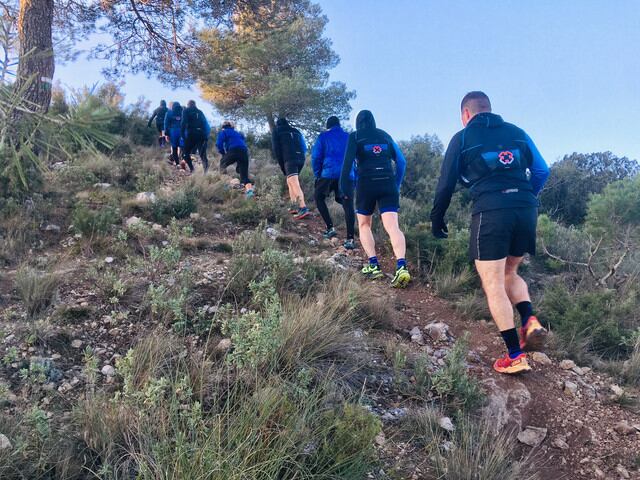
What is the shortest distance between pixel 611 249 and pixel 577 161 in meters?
9.33

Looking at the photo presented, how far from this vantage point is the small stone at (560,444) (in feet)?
8.46

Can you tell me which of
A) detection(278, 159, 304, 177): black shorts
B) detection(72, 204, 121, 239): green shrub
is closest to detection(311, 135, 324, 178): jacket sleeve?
detection(278, 159, 304, 177): black shorts

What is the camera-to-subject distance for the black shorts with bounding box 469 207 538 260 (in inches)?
121

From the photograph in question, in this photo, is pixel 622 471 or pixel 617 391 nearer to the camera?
pixel 622 471

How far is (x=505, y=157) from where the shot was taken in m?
3.16

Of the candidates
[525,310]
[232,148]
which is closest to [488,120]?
[525,310]

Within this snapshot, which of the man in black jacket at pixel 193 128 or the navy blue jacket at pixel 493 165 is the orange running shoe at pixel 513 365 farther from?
the man in black jacket at pixel 193 128

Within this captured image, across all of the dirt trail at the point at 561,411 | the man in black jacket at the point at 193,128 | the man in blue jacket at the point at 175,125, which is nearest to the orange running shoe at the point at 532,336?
the dirt trail at the point at 561,411

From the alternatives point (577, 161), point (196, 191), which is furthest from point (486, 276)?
point (577, 161)

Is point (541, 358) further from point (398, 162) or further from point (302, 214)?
point (302, 214)

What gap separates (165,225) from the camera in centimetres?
545

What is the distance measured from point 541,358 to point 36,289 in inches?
150

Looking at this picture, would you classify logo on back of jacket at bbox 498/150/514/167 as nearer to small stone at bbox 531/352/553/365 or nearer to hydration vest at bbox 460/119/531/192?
hydration vest at bbox 460/119/531/192

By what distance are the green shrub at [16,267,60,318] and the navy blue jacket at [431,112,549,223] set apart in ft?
9.75
